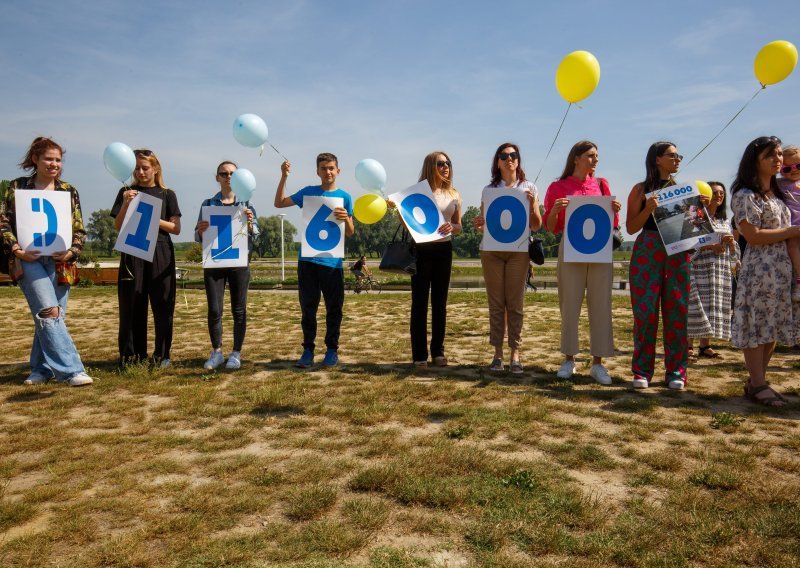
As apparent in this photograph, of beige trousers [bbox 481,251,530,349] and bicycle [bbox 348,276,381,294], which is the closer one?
beige trousers [bbox 481,251,530,349]

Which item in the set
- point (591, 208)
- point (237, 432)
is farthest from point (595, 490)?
point (591, 208)

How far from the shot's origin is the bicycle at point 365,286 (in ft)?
77.6

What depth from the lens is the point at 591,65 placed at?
5762 mm

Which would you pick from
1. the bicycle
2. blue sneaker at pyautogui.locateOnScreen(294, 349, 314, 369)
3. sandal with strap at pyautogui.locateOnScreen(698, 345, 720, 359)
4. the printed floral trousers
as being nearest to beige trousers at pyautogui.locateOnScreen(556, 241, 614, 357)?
the printed floral trousers

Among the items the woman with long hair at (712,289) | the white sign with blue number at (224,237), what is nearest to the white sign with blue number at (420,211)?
the white sign with blue number at (224,237)

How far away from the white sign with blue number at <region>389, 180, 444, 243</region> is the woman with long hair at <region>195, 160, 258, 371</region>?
1773 mm

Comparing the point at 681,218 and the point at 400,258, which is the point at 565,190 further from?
the point at 400,258

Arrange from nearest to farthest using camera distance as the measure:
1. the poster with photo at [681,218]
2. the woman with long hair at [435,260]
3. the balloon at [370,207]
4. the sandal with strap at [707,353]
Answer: the poster with photo at [681,218]
the balloon at [370,207]
the woman with long hair at [435,260]
the sandal with strap at [707,353]

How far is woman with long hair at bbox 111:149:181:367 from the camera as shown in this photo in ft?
20.1

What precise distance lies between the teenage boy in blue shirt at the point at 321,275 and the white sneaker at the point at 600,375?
2.76 metres

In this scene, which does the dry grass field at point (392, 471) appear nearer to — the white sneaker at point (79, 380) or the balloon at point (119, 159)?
the white sneaker at point (79, 380)

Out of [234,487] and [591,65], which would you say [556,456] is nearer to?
[234,487]

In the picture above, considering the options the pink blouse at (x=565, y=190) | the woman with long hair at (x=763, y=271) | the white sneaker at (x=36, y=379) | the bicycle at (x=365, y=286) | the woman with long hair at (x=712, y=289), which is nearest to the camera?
the woman with long hair at (x=763, y=271)

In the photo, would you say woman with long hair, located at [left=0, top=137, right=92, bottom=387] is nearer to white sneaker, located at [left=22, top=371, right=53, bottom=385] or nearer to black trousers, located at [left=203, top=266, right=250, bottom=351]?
white sneaker, located at [left=22, top=371, right=53, bottom=385]
